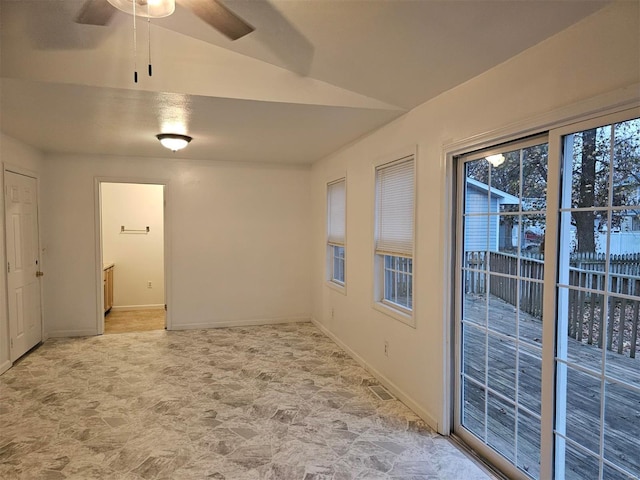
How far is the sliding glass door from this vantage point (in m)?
1.75

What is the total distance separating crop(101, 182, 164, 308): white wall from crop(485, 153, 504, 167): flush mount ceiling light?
5.82 meters

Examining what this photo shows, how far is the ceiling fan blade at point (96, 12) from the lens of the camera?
1734 millimetres

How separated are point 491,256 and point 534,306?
1.42ft

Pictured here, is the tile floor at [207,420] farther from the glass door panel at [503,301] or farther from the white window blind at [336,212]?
the white window blind at [336,212]

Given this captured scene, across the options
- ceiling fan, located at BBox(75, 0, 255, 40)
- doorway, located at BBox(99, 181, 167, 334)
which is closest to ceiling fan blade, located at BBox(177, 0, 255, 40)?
ceiling fan, located at BBox(75, 0, 255, 40)

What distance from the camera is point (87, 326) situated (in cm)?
534

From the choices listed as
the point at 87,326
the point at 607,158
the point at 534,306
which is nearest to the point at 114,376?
the point at 87,326

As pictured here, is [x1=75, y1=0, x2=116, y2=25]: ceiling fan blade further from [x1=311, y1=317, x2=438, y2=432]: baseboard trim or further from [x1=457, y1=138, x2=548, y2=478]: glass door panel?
[x1=311, y1=317, x2=438, y2=432]: baseboard trim

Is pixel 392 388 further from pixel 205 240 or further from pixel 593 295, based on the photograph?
pixel 205 240

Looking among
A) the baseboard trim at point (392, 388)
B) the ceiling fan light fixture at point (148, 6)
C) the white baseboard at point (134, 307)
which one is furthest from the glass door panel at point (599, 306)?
the white baseboard at point (134, 307)

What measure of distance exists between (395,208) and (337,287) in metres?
1.77

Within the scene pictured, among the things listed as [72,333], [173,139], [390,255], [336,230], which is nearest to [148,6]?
[173,139]

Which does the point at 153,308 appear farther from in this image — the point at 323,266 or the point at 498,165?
the point at 498,165

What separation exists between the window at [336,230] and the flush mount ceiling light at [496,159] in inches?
92.1
